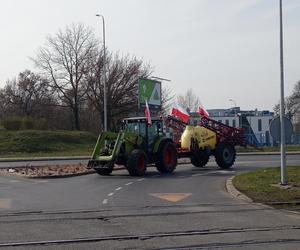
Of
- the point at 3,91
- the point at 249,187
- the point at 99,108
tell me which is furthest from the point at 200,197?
the point at 3,91

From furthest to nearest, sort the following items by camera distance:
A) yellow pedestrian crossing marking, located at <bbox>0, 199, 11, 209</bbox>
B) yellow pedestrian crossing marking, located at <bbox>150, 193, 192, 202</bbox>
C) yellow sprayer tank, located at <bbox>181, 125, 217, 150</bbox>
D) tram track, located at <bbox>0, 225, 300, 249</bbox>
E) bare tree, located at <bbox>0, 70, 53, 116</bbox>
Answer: bare tree, located at <bbox>0, 70, 53, 116</bbox>
yellow sprayer tank, located at <bbox>181, 125, 217, 150</bbox>
yellow pedestrian crossing marking, located at <bbox>150, 193, 192, 202</bbox>
yellow pedestrian crossing marking, located at <bbox>0, 199, 11, 209</bbox>
tram track, located at <bbox>0, 225, 300, 249</bbox>

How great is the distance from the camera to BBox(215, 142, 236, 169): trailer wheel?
2914 centimetres

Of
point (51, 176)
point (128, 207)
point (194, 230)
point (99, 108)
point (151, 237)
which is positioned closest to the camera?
point (151, 237)

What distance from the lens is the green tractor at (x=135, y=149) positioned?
2433 centimetres

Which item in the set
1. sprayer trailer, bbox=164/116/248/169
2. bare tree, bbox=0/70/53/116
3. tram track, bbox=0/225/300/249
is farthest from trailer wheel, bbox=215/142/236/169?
bare tree, bbox=0/70/53/116

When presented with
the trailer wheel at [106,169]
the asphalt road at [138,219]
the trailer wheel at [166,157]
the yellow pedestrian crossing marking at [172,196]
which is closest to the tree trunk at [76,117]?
the trailer wheel at [166,157]

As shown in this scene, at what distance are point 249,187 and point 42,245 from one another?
9683mm

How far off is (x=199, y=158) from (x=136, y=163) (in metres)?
6.47

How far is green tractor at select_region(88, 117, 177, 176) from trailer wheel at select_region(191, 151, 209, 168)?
3102 millimetres

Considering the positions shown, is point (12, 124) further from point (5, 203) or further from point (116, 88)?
point (5, 203)

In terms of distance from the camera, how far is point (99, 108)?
2717 inches

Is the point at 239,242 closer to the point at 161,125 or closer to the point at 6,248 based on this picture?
the point at 6,248

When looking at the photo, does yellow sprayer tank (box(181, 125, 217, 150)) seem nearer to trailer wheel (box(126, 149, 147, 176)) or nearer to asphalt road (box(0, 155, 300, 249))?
trailer wheel (box(126, 149, 147, 176))

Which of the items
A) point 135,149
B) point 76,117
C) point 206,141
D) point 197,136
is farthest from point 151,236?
point 76,117
